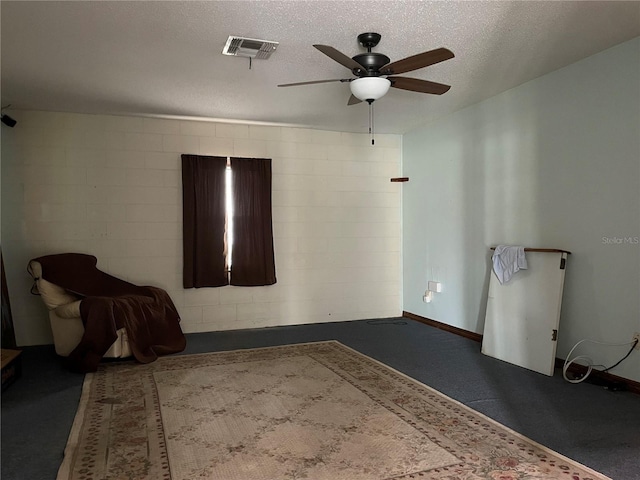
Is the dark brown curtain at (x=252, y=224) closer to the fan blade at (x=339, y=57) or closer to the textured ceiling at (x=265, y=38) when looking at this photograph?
the textured ceiling at (x=265, y=38)

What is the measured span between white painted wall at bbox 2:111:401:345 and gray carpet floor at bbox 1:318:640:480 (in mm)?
861

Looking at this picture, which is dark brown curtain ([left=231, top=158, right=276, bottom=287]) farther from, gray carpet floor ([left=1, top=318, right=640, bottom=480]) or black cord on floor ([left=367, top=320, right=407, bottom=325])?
black cord on floor ([left=367, top=320, right=407, bottom=325])

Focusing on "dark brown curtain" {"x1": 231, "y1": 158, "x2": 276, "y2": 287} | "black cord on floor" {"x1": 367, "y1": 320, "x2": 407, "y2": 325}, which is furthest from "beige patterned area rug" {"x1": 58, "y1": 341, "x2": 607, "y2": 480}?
"black cord on floor" {"x1": 367, "y1": 320, "x2": 407, "y2": 325}

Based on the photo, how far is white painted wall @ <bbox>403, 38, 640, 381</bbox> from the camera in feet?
11.5

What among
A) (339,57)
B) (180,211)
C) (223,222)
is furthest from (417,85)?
(180,211)

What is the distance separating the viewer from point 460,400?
3268mm

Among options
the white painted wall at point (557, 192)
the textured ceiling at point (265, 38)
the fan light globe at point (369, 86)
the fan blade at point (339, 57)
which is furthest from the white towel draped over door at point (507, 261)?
the fan blade at point (339, 57)

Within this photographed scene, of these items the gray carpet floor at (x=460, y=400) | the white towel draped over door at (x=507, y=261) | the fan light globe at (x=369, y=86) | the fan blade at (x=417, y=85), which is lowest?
the gray carpet floor at (x=460, y=400)

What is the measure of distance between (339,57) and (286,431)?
2.33m

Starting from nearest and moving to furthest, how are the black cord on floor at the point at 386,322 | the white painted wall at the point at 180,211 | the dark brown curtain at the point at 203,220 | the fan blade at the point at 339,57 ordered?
1. the fan blade at the point at 339,57
2. the white painted wall at the point at 180,211
3. the dark brown curtain at the point at 203,220
4. the black cord on floor at the point at 386,322

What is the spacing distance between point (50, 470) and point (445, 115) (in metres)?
5.08

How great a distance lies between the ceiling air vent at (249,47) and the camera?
131 inches

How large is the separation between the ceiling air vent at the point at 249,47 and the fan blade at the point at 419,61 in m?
0.87

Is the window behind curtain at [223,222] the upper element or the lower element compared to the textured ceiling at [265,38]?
lower
